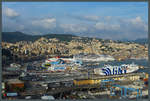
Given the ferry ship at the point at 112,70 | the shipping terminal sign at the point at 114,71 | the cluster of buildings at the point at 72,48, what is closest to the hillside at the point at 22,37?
the cluster of buildings at the point at 72,48

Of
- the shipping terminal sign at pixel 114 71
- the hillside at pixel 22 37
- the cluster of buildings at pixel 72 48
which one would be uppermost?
the hillside at pixel 22 37

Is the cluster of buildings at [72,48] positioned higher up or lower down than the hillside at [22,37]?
lower down

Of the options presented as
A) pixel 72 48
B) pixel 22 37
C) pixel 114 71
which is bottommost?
pixel 114 71

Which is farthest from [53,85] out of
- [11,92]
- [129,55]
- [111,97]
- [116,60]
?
[129,55]

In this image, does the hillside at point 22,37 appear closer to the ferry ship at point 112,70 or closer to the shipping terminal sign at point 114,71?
the ferry ship at point 112,70

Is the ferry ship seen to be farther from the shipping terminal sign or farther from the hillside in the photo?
the hillside

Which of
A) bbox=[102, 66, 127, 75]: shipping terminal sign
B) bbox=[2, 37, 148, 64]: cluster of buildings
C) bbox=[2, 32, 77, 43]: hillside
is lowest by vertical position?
bbox=[102, 66, 127, 75]: shipping terminal sign

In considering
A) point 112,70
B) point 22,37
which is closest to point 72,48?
point 112,70

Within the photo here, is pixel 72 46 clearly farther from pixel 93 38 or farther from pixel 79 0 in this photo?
pixel 79 0

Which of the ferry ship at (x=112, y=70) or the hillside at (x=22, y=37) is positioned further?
the ferry ship at (x=112, y=70)

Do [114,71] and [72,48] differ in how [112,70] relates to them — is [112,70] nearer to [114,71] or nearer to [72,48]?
[114,71]

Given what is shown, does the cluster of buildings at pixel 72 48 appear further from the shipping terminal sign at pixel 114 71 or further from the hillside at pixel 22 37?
the shipping terminal sign at pixel 114 71

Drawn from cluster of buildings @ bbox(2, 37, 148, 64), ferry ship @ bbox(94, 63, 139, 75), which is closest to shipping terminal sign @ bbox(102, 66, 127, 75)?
ferry ship @ bbox(94, 63, 139, 75)

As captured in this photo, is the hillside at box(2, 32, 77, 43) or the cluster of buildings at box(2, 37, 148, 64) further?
the cluster of buildings at box(2, 37, 148, 64)
